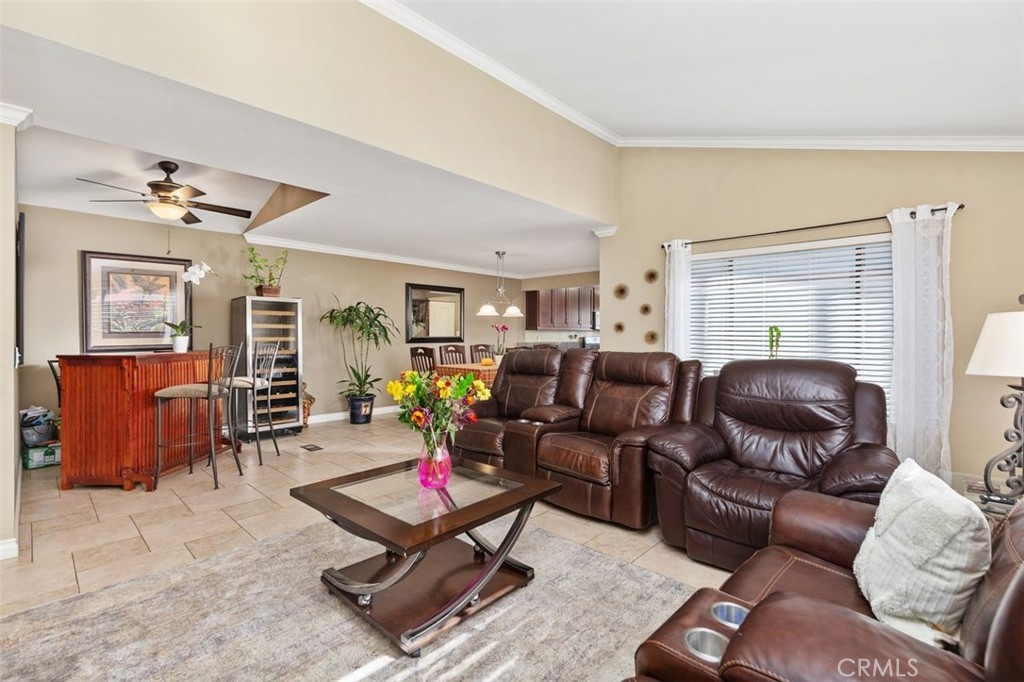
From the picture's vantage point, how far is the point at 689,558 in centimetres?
254

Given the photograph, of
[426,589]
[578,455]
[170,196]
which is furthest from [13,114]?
[578,455]

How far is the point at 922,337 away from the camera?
318 centimetres

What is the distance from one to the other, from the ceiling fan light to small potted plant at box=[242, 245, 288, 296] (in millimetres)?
1437

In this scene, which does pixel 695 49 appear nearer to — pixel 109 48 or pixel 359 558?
pixel 109 48

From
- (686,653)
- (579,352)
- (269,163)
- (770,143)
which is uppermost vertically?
(770,143)

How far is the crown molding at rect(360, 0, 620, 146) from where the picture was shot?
267 cm

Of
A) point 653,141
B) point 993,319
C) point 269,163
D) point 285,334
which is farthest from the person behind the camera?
point 285,334

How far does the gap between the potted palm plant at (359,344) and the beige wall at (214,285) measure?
124 mm

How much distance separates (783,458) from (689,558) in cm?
79

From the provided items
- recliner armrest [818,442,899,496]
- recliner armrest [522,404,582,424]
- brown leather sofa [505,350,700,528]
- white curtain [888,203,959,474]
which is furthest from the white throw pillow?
white curtain [888,203,959,474]

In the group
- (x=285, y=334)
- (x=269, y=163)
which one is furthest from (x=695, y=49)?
(x=285, y=334)

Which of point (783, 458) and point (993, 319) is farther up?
point (993, 319)

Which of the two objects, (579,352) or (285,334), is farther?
(285,334)

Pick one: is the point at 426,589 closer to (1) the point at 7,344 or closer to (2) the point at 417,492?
(2) the point at 417,492
